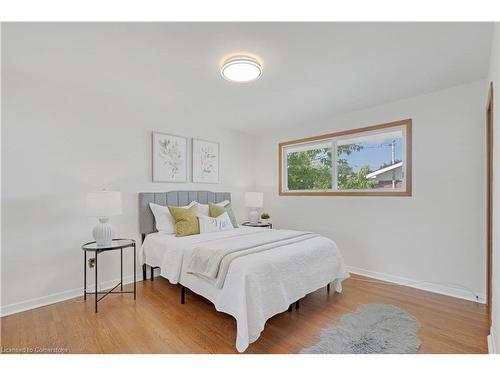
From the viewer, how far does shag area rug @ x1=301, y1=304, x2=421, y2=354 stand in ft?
5.91

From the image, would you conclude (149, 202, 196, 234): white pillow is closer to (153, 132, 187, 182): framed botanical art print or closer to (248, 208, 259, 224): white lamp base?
(153, 132, 187, 182): framed botanical art print

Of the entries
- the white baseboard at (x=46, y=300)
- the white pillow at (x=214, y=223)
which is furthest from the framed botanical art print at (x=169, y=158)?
the white baseboard at (x=46, y=300)

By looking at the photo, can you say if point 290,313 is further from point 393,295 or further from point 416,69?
point 416,69

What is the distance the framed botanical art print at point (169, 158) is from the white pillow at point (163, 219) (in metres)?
0.42

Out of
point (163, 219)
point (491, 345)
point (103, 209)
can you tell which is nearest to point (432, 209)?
point (491, 345)

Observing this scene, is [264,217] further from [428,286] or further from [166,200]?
[428,286]

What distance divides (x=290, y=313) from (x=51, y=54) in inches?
122

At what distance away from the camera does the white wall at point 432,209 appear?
2.66m

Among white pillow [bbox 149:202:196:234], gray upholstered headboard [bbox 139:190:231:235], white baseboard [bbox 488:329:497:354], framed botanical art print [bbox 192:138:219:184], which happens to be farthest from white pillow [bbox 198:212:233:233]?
white baseboard [bbox 488:329:497:354]

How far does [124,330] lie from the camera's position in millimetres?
2078

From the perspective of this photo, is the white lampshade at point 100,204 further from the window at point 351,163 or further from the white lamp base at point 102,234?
the window at point 351,163

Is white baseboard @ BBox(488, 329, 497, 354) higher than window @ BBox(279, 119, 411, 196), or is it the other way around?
window @ BBox(279, 119, 411, 196)

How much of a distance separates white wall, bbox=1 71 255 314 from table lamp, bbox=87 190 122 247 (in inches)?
18.0

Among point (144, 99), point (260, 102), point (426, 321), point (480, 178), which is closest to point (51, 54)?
point (144, 99)
